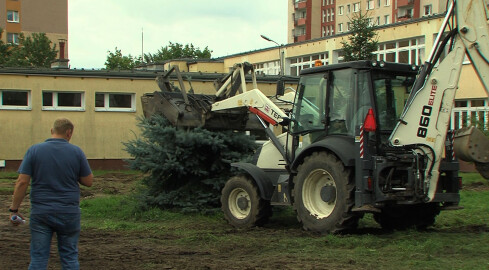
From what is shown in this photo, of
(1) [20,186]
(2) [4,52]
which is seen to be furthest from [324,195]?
(2) [4,52]

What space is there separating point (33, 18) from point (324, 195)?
77592mm

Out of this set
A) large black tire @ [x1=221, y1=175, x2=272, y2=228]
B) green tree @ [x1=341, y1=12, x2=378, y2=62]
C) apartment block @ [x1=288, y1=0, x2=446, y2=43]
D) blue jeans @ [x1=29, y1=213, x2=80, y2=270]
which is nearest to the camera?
blue jeans @ [x1=29, y1=213, x2=80, y2=270]

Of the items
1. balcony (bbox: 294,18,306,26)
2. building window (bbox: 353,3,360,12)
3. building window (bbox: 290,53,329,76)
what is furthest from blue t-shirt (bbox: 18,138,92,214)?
balcony (bbox: 294,18,306,26)

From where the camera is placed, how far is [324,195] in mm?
10359

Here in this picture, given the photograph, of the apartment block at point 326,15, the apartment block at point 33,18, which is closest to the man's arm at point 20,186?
the apartment block at point 33,18

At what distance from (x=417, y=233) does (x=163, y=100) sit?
19.1 feet

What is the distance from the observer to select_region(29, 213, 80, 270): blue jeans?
6.20m

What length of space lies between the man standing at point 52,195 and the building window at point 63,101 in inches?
845

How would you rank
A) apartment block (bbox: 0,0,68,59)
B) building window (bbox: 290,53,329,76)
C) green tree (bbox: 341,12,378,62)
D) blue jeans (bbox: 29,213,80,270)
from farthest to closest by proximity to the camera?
apartment block (bbox: 0,0,68,59) < building window (bbox: 290,53,329,76) < green tree (bbox: 341,12,378,62) < blue jeans (bbox: 29,213,80,270)

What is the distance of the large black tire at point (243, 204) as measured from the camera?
1183 cm

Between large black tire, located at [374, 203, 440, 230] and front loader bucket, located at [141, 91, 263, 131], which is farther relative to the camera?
front loader bucket, located at [141, 91, 263, 131]

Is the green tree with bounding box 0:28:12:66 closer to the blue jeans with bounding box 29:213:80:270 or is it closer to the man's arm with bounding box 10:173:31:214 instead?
the man's arm with bounding box 10:173:31:214

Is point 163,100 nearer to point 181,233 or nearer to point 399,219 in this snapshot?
point 181,233

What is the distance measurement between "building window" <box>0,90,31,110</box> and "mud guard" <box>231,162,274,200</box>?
17138 millimetres
